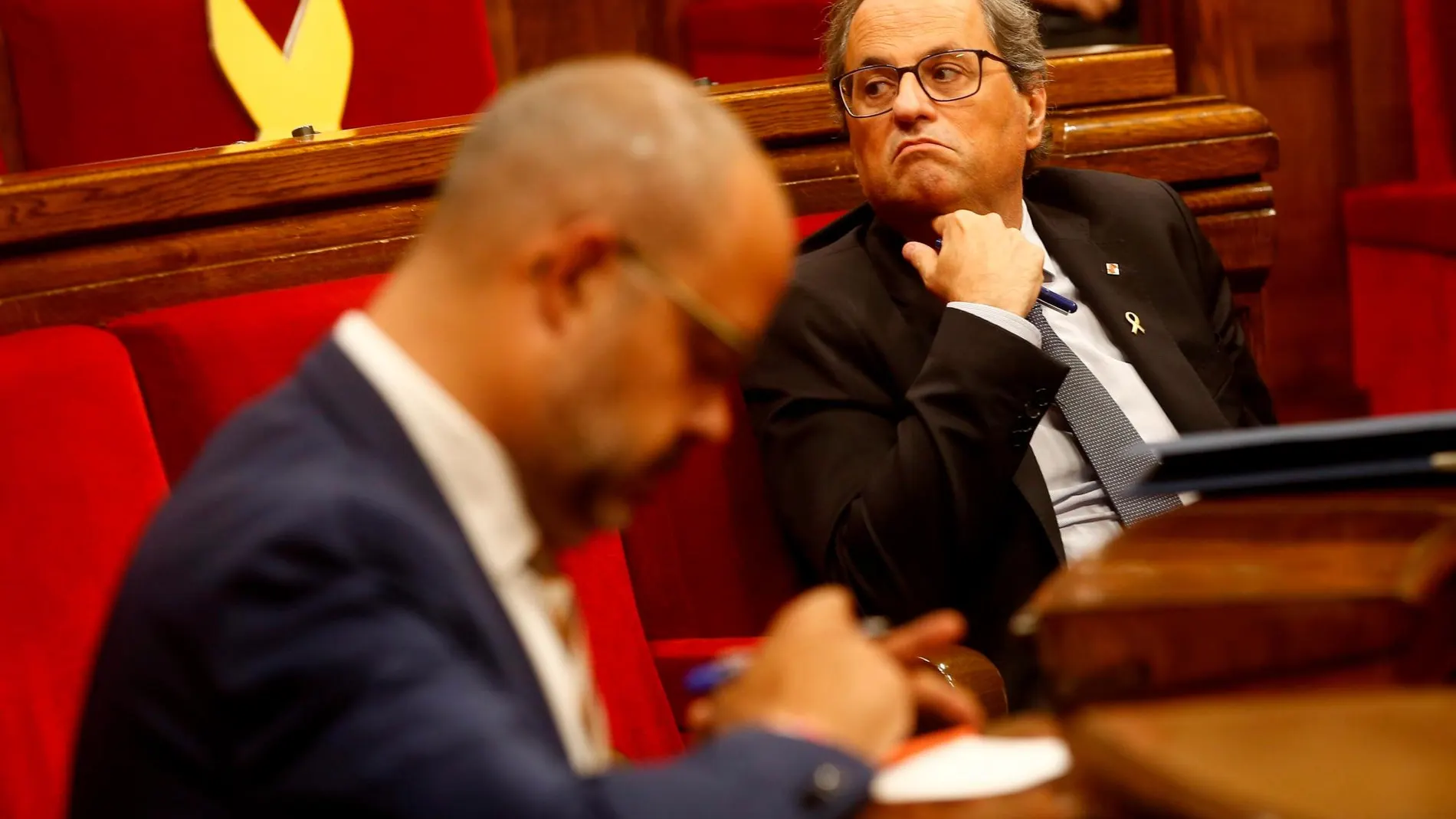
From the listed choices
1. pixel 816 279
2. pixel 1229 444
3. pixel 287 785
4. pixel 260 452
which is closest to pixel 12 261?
pixel 816 279

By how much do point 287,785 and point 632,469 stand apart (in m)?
0.22

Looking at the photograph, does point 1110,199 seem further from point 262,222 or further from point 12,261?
point 12,261

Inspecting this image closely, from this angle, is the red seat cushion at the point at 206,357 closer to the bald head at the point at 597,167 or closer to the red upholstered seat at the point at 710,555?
the red upholstered seat at the point at 710,555

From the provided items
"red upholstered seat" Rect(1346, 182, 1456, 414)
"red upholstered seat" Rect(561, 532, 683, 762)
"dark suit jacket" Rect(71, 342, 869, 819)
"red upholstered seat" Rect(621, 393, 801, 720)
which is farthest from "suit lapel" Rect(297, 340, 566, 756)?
"red upholstered seat" Rect(1346, 182, 1456, 414)

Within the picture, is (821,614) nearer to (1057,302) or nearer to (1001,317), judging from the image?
(1001,317)

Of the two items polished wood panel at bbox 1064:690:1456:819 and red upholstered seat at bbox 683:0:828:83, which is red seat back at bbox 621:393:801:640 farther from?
red upholstered seat at bbox 683:0:828:83

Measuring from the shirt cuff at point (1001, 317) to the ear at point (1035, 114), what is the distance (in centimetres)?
38

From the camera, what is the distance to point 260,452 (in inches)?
31.5

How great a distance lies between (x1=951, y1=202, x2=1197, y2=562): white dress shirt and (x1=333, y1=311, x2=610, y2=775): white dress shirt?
0.92 m

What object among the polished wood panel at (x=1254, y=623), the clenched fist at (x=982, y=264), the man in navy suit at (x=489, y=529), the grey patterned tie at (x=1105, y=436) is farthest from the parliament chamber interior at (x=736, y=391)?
the grey patterned tie at (x=1105, y=436)

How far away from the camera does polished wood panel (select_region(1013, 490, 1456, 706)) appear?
0.82 meters

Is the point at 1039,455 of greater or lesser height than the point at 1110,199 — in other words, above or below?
below

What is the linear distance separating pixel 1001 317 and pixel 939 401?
12cm

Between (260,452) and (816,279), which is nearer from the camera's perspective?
(260,452)
